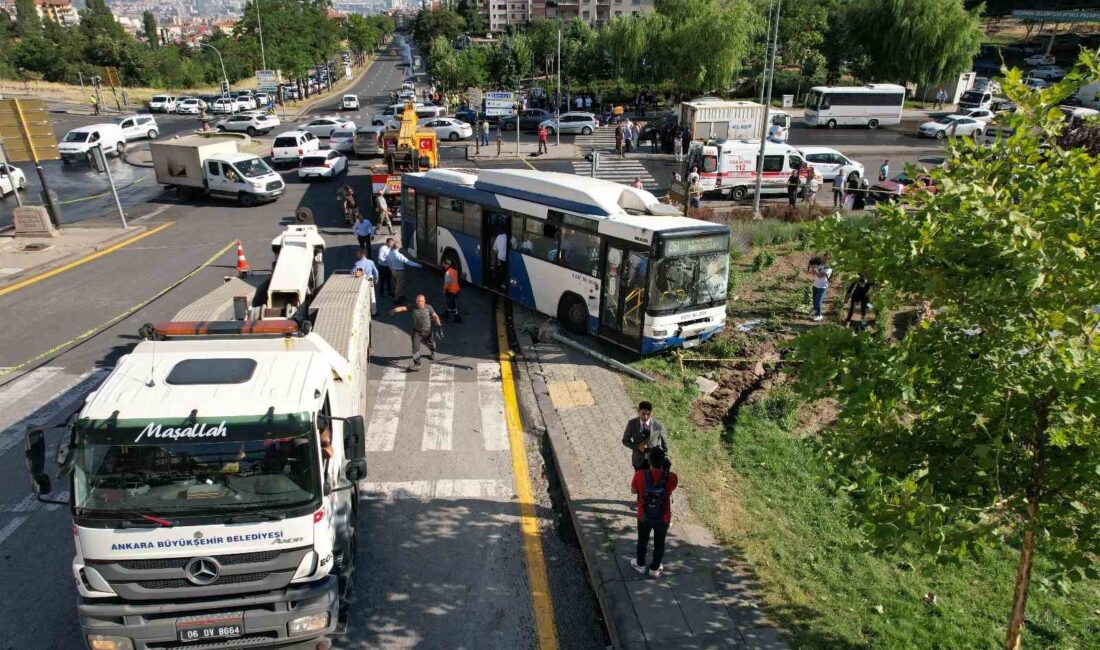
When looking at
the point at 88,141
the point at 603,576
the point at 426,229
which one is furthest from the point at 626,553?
the point at 88,141

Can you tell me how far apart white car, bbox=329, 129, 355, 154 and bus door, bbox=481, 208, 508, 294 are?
1067 inches

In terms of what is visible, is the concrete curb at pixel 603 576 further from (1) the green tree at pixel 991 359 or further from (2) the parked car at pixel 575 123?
(2) the parked car at pixel 575 123

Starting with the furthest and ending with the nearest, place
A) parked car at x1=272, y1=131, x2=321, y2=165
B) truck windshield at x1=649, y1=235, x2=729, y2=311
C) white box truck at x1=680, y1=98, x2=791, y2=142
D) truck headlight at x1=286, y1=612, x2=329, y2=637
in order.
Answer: parked car at x1=272, y1=131, x2=321, y2=165, white box truck at x1=680, y1=98, x2=791, y2=142, truck windshield at x1=649, y1=235, x2=729, y2=311, truck headlight at x1=286, y1=612, x2=329, y2=637

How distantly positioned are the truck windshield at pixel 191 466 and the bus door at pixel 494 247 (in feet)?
36.0

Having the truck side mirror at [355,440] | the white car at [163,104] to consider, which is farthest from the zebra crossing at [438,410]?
the white car at [163,104]

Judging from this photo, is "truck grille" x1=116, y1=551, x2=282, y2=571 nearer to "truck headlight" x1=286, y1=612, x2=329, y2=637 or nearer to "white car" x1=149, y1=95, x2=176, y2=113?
"truck headlight" x1=286, y1=612, x2=329, y2=637

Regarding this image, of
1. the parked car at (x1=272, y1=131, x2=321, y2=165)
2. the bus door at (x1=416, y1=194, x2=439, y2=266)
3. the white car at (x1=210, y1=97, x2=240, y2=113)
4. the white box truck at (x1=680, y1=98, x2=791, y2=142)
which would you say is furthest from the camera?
the white car at (x1=210, y1=97, x2=240, y2=113)

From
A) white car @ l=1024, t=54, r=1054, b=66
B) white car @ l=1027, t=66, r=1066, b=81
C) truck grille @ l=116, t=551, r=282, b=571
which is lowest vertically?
truck grille @ l=116, t=551, r=282, b=571

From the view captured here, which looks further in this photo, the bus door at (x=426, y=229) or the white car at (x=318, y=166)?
the white car at (x=318, y=166)

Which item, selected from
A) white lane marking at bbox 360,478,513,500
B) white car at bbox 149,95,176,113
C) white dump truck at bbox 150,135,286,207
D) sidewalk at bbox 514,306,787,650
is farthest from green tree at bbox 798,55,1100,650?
white car at bbox 149,95,176,113

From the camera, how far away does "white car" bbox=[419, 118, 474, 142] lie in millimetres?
47188

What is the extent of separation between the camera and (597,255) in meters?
14.3

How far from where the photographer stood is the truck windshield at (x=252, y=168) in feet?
96.0

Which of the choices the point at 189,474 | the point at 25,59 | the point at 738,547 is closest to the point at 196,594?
the point at 189,474
